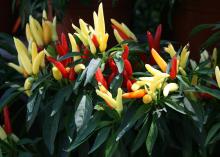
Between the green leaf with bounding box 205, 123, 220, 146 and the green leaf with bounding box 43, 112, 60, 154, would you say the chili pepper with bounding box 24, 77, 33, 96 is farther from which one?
the green leaf with bounding box 205, 123, 220, 146

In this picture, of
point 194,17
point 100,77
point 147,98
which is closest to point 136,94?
point 147,98

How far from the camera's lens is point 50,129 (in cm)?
148

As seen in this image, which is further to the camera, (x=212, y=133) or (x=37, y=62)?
(x=37, y=62)

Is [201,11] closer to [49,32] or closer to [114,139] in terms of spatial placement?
[49,32]

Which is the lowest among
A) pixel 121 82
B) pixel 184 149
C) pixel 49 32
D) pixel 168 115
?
pixel 184 149

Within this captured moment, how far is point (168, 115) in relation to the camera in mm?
1454

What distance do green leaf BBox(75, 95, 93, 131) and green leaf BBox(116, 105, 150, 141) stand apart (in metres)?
0.12

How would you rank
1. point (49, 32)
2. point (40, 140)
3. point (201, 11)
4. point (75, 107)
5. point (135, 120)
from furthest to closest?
point (201, 11) < point (49, 32) < point (40, 140) < point (75, 107) < point (135, 120)

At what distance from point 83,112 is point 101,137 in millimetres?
105

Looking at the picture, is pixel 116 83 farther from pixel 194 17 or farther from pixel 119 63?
pixel 194 17

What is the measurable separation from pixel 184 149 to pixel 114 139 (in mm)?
219

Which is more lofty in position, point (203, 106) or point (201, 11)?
point (201, 11)

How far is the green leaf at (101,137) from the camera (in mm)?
1371

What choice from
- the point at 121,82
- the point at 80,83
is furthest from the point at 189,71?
the point at 80,83
